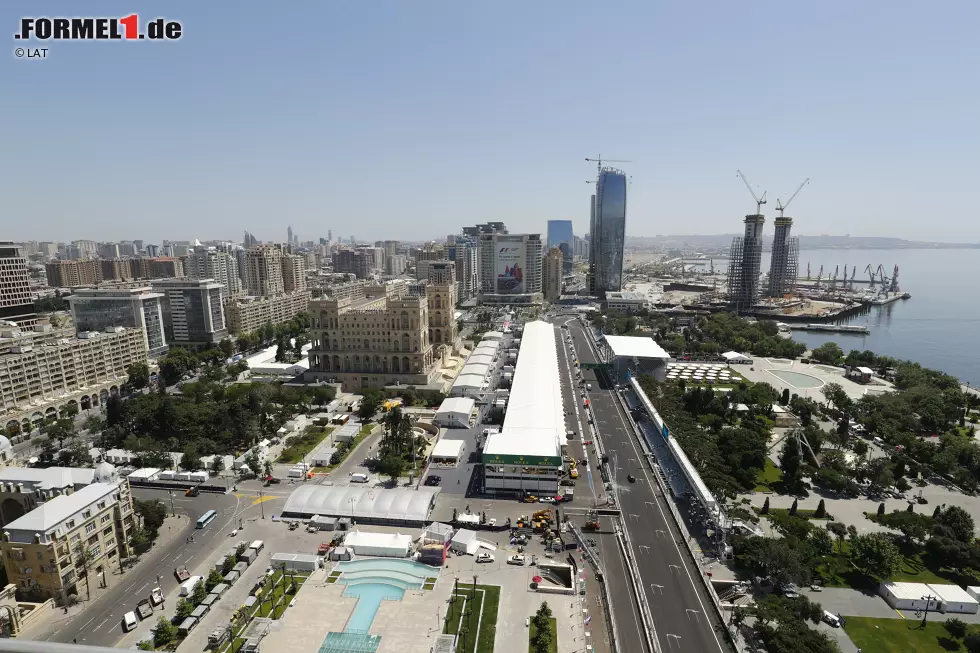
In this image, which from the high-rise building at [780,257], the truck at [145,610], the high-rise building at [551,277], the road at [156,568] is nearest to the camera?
the road at [156,568]

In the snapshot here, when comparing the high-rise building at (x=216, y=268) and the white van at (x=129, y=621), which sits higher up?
the high-rise building at (x=216, y=268)

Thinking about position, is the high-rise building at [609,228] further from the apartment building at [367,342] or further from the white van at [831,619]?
the white van at [831,619]

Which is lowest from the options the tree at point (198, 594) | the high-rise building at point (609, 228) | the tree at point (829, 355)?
the tree at point (198, 594)

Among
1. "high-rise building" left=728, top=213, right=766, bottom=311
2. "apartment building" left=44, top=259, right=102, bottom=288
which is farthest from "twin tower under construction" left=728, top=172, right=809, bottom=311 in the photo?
"apartment building" left=44, top=259, right=102, bottom=288

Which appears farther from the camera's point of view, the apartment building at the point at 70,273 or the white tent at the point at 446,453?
the apartment building at the point at 70,273

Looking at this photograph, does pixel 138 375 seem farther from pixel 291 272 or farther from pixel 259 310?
pixel 291 272

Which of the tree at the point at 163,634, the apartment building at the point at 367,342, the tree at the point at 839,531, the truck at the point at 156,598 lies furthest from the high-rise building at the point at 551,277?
the tree at the point at 163,634
